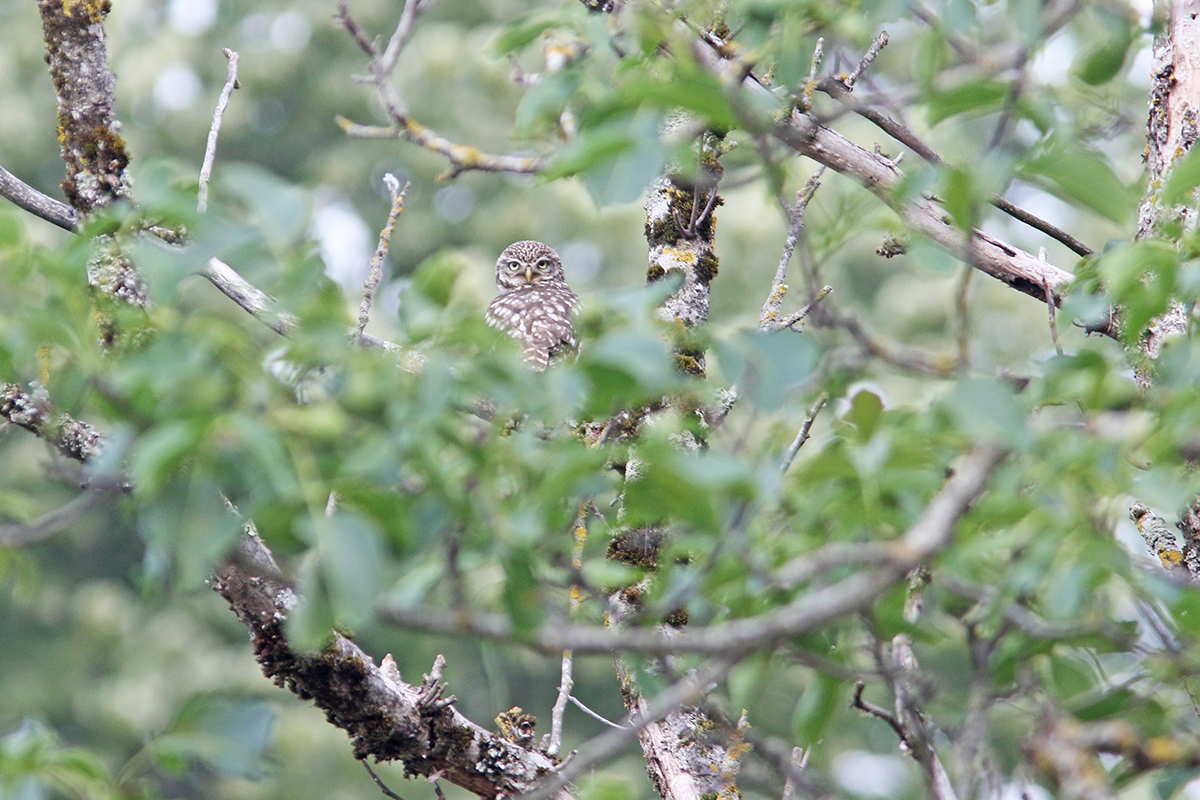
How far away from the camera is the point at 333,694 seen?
2.39 meters

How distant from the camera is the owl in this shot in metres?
4.49

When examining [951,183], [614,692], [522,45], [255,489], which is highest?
[614,692]

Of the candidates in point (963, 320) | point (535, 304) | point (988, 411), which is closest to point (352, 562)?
point (988, 411)

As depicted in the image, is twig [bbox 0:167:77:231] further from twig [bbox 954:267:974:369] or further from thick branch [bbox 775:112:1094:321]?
twig [bbox 954:267:974:369]

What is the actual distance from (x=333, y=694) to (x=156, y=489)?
4.58 ft

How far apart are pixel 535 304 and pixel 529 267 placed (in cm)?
129

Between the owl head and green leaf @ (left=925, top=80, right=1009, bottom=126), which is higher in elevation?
the owl head

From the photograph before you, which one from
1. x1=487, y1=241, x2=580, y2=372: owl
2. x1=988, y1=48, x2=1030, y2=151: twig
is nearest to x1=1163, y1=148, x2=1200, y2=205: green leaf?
x1=988, y1=48, x2=1030, y2=151: twig

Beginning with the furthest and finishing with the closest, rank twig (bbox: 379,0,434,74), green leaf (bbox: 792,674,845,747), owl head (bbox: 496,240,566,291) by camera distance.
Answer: owl head (bbox: 496,240,566,291) → twig (bbox: 379,0,434,74) → green leaf (bbox: 792,674,845,747)

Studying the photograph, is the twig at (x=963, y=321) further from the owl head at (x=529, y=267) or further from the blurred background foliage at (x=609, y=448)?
the owl head at (x=529, y=267)

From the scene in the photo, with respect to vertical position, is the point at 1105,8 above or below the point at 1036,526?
above

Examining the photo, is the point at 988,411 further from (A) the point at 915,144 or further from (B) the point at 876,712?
(A) the point at 915,144

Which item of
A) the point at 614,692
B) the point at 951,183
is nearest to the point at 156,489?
the point at 951,183

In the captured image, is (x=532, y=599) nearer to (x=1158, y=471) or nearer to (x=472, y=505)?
(x=472, y=505)
